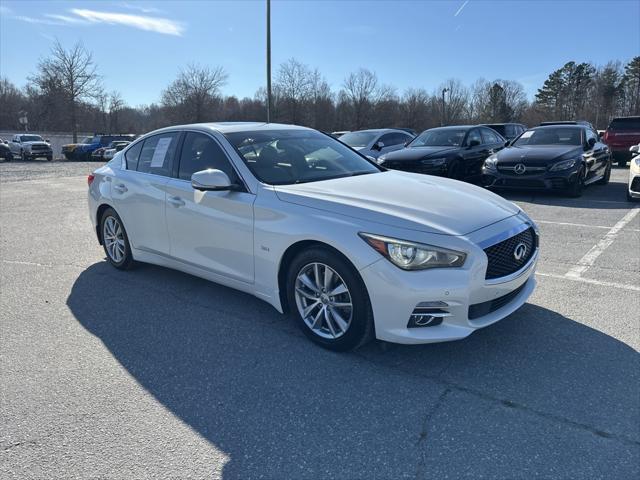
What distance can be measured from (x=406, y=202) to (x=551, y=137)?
30.5 feet

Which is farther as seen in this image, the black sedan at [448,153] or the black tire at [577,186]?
the black sedan at [448,153]

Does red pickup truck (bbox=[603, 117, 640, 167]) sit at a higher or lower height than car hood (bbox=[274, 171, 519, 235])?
higher

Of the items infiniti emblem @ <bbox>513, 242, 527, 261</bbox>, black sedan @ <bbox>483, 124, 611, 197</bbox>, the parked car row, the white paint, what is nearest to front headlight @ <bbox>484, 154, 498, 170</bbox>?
black sedan @ <bbox>483, 124, 611, 197</bbox>

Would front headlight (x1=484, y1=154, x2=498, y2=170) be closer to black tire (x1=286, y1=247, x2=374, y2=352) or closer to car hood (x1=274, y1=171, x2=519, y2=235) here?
car hood (x1=274, y1=171, x2=519, y2=235)

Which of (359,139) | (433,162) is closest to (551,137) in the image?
(433,162)

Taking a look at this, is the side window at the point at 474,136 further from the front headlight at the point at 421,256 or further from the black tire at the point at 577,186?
the front headlight at the point at 421,256

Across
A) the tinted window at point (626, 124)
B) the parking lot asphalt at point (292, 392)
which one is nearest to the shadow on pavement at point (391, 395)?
the parking lot asphalt at point (292, 392)

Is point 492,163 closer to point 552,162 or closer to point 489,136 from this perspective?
point 552,162

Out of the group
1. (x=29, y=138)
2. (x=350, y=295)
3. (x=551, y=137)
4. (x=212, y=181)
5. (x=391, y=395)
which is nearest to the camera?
(x=391, y=395)

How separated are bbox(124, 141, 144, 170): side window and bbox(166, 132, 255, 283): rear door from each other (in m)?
0.88

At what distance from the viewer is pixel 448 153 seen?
11320 mm

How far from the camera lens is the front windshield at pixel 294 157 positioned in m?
4.10

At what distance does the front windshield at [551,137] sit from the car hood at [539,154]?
39 cm

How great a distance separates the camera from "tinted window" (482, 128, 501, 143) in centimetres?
1304
